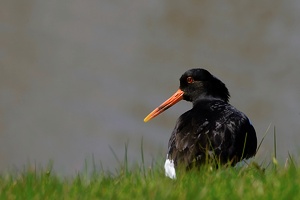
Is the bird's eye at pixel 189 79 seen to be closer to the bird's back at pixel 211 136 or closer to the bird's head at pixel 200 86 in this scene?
the bird's head at pixel 200 86

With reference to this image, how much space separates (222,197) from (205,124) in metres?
3.35

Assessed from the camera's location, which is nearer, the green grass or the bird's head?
the green grass

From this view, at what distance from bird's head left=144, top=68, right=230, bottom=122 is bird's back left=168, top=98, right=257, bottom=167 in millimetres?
983

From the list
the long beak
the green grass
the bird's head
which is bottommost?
the green grass

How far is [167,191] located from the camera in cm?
446

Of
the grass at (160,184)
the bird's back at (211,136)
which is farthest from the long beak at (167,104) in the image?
the grass at (160,184)

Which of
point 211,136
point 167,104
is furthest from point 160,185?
point 167,104

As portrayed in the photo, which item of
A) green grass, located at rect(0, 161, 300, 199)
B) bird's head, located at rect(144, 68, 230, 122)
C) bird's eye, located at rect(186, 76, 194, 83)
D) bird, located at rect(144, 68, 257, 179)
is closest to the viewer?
green grass, located at rect(0, 161, 300, 199)

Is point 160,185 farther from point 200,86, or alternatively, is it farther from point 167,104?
point 167,104

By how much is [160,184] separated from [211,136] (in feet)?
9.58

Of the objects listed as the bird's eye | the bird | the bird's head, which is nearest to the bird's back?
the bird

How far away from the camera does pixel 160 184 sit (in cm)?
480

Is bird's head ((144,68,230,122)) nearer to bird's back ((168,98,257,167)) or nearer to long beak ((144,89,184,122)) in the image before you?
long beak ((144,89,184,122))

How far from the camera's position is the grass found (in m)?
4.52
